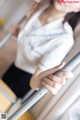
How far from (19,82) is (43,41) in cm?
28

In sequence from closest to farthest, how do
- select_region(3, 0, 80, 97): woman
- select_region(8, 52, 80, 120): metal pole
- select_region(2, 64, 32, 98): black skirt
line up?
select_region(8, 52, 80, 120): metal pole < select_region(3, 0, 80, 97): woman < select_region(2, 64, 32, 98): black skirt

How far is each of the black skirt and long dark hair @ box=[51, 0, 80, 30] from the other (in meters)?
0.30

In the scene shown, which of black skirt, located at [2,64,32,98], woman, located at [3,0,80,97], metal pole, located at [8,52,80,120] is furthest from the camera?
black skirt, located at [2,64,32,98]

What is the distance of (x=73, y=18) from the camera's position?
97cm

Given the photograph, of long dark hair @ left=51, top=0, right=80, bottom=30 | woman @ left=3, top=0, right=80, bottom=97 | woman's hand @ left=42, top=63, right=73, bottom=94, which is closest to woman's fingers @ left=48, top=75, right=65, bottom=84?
woman's hand @ left=42, top=63, right=73, bottom=94

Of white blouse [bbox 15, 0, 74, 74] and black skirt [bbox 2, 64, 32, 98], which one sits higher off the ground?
white blouse [bbox 15, 0, 74, 74]

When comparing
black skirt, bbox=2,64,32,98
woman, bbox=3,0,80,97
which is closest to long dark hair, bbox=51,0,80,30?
woman, bbox=3,0,80,97

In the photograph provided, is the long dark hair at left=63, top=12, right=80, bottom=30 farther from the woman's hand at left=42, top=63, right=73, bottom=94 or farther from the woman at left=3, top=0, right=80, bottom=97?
the woman's hand at left=42, top=63, right=73, bottom=94

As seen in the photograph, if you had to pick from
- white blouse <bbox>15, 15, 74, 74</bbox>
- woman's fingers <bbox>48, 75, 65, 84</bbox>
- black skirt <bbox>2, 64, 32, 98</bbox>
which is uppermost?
woman's fingers <bbox>48, 75, 65, 84</bbox>

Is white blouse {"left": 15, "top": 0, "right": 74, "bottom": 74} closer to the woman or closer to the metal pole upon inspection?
the woman

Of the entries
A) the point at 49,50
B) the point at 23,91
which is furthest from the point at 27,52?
the point at 23,91

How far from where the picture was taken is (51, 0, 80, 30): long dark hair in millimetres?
949

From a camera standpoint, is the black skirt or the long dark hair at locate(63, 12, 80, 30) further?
the black skirt

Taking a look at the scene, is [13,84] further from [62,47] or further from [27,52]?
[62,47]
